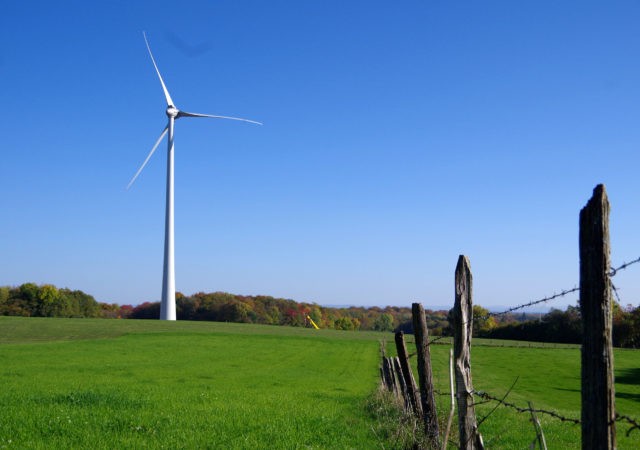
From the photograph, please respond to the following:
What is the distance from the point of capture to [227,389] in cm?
2042

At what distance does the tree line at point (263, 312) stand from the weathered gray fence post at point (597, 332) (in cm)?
6312

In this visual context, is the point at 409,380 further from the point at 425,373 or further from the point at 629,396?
the point at 629,396

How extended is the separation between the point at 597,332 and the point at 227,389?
58.7 feet

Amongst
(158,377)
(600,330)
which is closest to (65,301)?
(158,377)

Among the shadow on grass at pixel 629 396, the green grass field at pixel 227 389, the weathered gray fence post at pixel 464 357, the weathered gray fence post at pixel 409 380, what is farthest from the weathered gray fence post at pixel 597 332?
the shadow on grass at pixel 629 396

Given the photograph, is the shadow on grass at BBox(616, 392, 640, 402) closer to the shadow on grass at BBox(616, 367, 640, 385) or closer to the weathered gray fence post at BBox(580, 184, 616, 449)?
the shadow on grass at BBox(616, 367, 640, 385)

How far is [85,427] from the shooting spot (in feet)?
37.4

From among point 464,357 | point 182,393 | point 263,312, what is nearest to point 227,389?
point 182,393

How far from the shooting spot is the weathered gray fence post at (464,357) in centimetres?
607

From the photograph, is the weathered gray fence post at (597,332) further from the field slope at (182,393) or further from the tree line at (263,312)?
the tree line at (263,312)

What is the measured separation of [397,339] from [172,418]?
537 centimetres

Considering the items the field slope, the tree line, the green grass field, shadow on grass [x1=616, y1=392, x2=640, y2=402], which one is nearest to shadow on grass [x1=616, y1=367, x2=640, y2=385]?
the green grass field

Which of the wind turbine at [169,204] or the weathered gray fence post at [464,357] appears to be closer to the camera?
the weathered gray fence post at [464,357]

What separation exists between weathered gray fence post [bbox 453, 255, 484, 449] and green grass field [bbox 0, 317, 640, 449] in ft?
11.0
